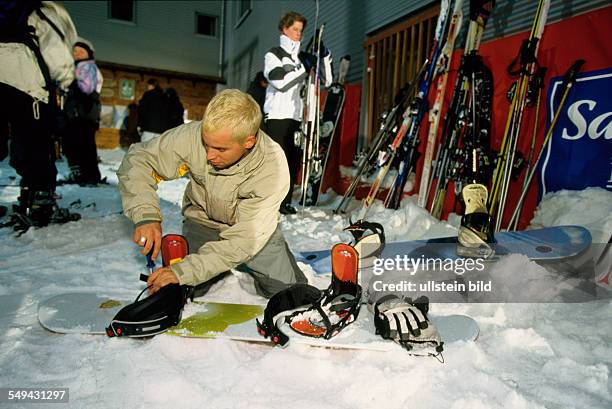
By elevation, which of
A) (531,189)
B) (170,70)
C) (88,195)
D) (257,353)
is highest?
(170,70)

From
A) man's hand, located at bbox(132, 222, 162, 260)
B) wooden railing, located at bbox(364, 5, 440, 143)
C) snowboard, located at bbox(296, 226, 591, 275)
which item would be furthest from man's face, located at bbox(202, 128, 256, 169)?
wooden railing, located at bbox(364, 5, 440, 143)

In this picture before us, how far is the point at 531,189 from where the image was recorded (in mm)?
3459

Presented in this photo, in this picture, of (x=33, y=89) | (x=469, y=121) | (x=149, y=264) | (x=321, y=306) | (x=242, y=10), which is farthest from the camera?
(x=242, y=10)

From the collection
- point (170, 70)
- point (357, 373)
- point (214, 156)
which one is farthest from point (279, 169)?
point (170, 70)

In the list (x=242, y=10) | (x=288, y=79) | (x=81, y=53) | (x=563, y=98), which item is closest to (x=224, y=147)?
(x=563, y=98)

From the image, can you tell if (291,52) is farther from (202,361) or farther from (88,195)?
(202,361)

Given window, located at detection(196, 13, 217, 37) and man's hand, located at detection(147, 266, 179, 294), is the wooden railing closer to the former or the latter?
man's hand, located at detection(147, 266, 179, 294)

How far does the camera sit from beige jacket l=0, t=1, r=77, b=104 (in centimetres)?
290

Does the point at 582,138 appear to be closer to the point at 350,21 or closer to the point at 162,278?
the point at 162,278

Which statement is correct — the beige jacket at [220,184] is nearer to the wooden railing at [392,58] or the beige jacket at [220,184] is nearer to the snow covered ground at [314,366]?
the snow covered ground at [314,366]

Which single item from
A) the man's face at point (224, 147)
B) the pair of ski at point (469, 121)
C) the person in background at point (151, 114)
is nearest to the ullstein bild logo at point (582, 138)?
the pair of ski at point (469, 121)

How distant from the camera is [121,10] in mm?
14703

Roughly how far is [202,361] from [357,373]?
63 centimetres

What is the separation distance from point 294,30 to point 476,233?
10.0 ft
